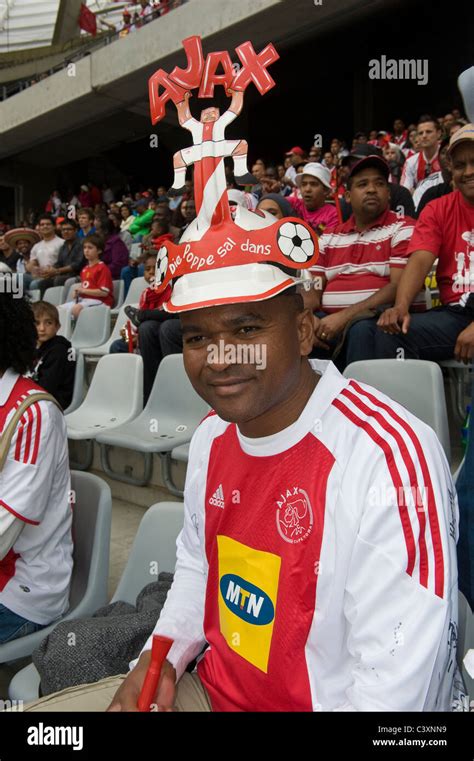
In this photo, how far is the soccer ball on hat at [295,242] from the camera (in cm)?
98

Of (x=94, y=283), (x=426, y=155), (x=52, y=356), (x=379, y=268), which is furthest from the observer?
(x=94, y=283)

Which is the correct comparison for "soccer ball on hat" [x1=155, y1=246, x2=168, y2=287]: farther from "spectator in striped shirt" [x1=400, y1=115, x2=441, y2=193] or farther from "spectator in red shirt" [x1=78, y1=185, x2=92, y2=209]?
"spectator in red shirt" [x1=78, y1=185, x2=92, y2=209]

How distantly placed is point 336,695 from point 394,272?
81.0 inches

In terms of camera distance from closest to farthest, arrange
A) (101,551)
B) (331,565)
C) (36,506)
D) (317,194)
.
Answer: (331,565) → (36,506) → (101,551) → (317,194)

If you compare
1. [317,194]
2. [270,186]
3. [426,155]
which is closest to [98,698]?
[317,194]

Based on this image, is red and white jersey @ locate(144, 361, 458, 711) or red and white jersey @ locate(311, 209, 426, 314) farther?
red and white jersey @ locate(311, 209, 426, 314)

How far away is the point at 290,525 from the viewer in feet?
3.02

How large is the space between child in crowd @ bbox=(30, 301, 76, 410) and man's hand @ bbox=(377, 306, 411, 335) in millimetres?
1902

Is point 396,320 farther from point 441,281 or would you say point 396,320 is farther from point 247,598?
point 247,598

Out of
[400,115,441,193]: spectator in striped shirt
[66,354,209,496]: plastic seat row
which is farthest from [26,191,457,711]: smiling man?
[400,115,441,193]: spectator in striped shirt

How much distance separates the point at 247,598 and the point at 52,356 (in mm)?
2787

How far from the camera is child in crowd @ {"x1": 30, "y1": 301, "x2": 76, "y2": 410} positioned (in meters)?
3.36

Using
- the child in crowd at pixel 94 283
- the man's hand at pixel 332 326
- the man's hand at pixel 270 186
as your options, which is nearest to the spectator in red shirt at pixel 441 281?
the man's hand at pixel 332 326

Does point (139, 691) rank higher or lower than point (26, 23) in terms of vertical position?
lower
